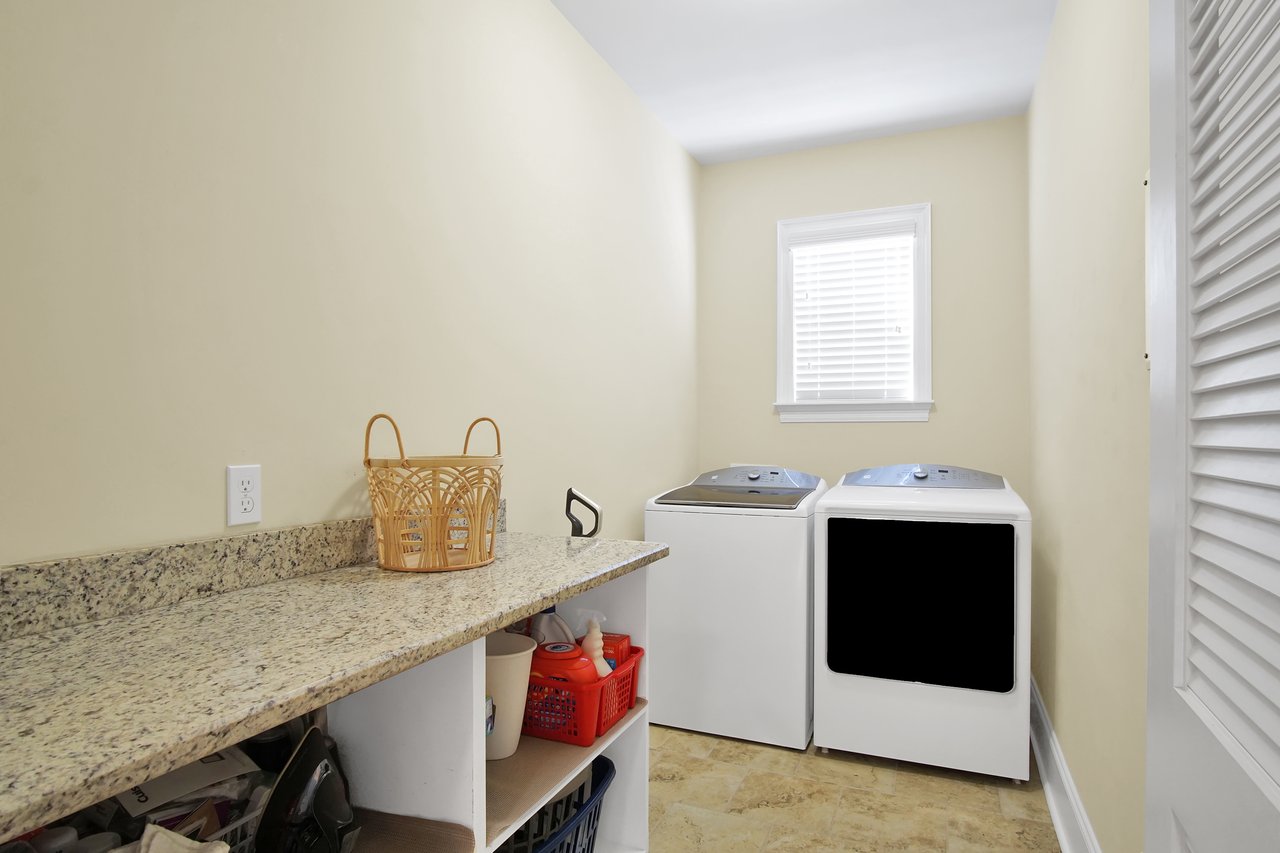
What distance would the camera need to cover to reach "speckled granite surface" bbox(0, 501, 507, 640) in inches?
40.3

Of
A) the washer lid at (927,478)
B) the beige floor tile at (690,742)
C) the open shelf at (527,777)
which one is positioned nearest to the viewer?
the open shelf at (527,777)

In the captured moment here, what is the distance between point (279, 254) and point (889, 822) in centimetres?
224

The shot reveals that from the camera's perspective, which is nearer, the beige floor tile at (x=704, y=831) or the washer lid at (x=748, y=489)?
the beige floor tile at (x=704, y=831)

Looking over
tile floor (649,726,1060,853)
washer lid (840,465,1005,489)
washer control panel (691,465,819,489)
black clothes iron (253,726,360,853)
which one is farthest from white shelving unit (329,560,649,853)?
washer lid (840,465,1005,489)

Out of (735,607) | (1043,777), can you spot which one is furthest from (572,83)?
(1043,777)

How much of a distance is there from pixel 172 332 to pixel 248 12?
2.09 feet

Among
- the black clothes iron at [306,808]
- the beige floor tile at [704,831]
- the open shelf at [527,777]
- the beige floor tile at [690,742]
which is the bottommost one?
the beige floor tile at [704,831]

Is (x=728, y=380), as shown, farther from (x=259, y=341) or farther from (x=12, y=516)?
(x=12, y=516)

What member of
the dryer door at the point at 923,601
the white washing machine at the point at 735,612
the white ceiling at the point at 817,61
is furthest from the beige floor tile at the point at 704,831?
the white ceiling at the point at 817,61

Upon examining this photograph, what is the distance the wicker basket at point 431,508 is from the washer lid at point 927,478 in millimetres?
1893

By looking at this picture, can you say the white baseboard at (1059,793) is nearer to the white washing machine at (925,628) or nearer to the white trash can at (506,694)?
the white washing machine at (925,628)

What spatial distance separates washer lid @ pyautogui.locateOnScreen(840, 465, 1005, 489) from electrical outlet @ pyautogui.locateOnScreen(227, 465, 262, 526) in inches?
88.1

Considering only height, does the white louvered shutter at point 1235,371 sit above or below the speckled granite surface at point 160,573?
above

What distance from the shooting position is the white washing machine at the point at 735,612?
2676 millimetres
